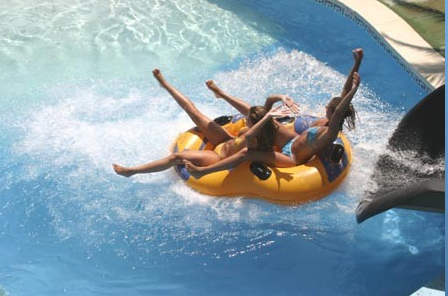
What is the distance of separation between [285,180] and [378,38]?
3.60 m

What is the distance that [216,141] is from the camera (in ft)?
19.9

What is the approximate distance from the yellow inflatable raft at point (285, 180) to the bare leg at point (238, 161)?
0.06 metres

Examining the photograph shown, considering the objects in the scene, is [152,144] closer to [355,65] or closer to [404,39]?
[355,65]

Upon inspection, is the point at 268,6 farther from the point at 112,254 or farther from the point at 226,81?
the point at 112,254

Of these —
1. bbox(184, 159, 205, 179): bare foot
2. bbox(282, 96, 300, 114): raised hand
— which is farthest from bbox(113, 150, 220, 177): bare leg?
bbox(282, 96, 300, 114): raised hand

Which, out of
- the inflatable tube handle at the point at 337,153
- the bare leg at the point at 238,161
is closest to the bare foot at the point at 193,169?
the bare leg at the point at 238,161

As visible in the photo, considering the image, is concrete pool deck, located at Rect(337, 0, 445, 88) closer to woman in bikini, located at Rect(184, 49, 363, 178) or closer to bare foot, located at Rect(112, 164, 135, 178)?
woman in bikini, located at Rect(184, 49, 363, 178)

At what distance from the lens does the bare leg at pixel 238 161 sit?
5.64m

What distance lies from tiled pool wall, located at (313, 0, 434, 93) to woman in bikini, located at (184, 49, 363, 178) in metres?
1.99

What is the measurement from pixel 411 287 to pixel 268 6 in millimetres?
5863

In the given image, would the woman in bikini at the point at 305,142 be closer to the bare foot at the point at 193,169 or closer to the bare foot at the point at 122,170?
the bare foot at the point at 193,169

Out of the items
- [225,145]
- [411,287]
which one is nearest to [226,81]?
[225,145]

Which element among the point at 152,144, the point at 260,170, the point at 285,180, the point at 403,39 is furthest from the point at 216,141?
the point at 403,39

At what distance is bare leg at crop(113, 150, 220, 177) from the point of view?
5.80 metres
